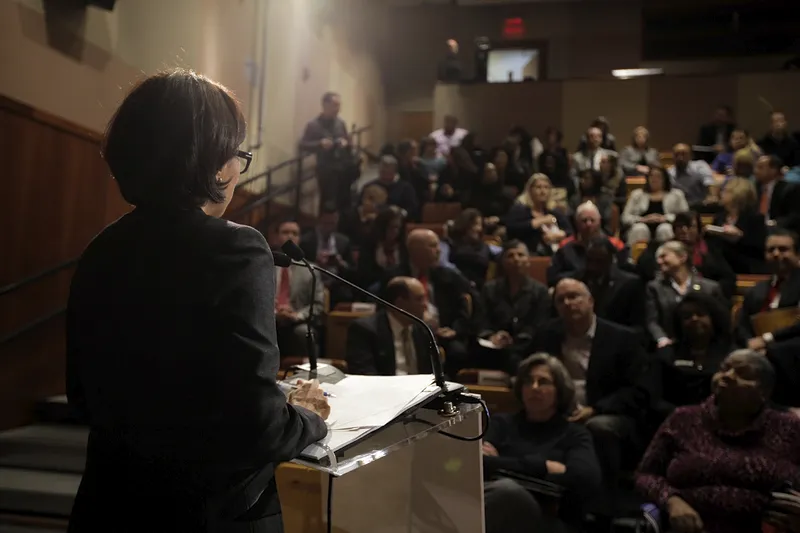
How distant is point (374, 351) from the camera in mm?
3080

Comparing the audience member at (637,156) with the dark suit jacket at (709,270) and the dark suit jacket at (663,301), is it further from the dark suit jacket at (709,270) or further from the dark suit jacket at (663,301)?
the dark suit jacket at (663,301)

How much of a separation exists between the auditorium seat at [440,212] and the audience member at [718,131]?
3.20 metres

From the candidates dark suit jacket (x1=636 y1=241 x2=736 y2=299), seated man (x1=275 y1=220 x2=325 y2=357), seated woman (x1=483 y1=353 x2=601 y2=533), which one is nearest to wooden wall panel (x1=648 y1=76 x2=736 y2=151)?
dark suit jacket (x1=636 y1=241 x2=736 y2=299)

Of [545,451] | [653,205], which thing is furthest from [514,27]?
[545,451]

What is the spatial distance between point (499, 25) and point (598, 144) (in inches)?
133

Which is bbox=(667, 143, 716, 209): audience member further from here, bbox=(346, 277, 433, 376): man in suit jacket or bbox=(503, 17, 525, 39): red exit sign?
bbox=(346, 277, 433, 376): man in suit jacket

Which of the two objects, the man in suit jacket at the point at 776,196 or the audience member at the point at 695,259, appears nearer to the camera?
the audience member at the point at 695,259

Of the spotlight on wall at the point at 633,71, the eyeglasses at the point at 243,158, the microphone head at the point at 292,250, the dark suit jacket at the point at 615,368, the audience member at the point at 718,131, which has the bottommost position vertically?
the dark suit jacket at the point at 615,368

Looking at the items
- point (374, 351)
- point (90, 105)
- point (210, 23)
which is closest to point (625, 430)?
point (374, 351)

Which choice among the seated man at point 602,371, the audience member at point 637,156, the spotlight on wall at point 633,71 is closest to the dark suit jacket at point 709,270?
the seated man at point 602,371

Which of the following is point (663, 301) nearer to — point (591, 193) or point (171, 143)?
point (591, 193)

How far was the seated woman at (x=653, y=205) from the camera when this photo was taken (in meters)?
5.48

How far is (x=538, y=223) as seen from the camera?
507cm

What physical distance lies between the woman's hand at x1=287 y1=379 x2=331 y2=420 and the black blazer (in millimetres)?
184
